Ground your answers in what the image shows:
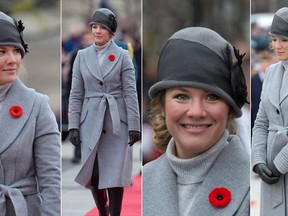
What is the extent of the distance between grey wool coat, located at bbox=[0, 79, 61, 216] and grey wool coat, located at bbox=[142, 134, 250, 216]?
652 millimetres

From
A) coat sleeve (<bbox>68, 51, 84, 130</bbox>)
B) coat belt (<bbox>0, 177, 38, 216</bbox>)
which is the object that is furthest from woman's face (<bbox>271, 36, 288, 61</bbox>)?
coat belt (<bbox>0, 177, 38, 216</bbox>)

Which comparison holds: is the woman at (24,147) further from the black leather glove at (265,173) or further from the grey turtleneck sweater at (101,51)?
the black leather glove at (265,173)

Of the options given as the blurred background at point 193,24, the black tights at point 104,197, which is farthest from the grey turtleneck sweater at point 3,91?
the black tights at point 104,197

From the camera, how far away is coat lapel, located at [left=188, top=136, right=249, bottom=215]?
2.14m

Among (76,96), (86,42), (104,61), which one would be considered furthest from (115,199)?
(86,42)

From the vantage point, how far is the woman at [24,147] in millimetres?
2701

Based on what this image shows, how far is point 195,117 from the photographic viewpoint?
2.12 m

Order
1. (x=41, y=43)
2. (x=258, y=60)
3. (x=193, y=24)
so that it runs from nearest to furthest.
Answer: (x=193, y=24) → (x=258, y=60) → (x=41, y=43)

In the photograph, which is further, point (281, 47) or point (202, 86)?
point (281, 47)

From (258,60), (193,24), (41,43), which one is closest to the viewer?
(193,24)

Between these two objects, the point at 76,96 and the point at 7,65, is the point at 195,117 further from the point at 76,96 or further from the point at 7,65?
the point at 76,96

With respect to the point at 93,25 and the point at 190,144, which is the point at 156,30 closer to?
the point at 93,25

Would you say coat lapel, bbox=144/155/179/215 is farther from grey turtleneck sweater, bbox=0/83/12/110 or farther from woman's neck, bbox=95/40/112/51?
woman's neck, bbox=95/40/112/51

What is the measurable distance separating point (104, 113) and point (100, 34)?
1.40 feet
